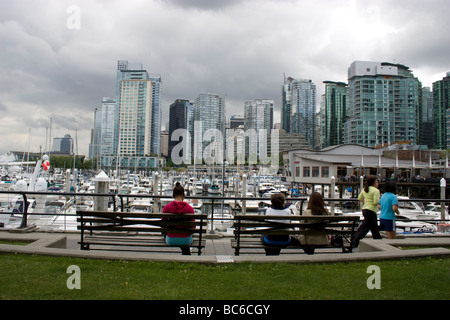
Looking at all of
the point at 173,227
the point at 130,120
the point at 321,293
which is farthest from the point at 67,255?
the point at 130,120

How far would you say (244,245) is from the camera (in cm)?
680

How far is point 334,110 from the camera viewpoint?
638 ft

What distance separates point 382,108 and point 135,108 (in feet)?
323

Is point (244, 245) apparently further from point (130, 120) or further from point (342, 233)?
point (130, 120)

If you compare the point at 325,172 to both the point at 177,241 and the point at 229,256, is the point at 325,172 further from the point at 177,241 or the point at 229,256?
the point at 229,256

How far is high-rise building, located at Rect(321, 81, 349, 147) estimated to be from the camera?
7623 inches

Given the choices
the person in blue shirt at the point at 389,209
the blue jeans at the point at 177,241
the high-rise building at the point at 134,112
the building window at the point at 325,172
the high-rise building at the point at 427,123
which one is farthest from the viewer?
the high-rise building at the point at 427,123

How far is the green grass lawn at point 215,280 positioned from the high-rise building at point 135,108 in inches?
2973

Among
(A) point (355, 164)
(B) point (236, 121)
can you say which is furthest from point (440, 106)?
(A) point (355, 164)

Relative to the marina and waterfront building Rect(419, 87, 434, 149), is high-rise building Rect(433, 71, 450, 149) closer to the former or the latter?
waterfront building Rect(419, 87, 434, 149)

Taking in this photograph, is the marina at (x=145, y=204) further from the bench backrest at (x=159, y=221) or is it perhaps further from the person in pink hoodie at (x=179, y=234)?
the bench backrest at (x=159, y=221)

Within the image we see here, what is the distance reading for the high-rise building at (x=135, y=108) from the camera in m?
87.9

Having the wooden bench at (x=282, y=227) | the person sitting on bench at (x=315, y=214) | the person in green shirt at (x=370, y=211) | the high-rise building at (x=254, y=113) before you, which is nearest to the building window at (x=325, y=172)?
the person in green shirt at (x=370, y=211)

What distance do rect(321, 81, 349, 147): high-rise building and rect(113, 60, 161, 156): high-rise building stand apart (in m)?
110
